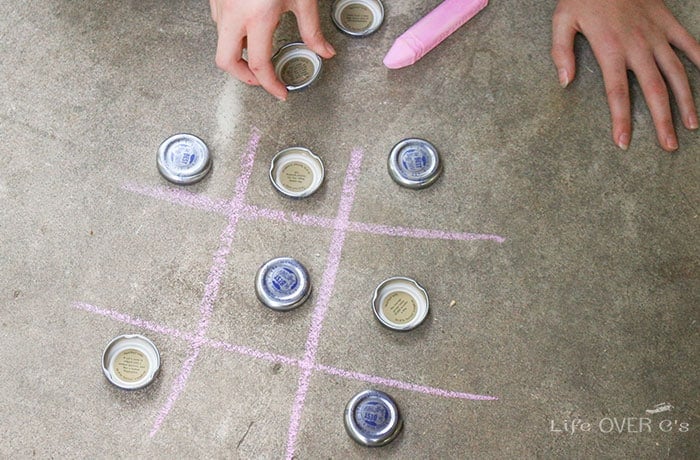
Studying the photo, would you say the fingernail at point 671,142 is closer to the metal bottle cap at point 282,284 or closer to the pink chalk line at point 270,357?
the pink chalk line at point 270,357

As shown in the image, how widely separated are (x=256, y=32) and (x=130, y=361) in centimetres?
115

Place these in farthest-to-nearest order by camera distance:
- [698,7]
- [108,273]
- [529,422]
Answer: [698,7] → [108,273] → [529,422]

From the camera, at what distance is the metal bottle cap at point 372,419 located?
7.09ft

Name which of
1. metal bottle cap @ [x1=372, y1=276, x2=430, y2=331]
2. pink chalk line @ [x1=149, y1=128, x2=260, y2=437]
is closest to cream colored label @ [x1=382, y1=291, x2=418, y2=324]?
metal bottle cap @ [x1=372, y1=276, x2=430, y2=331]

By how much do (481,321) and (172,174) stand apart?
1193mm

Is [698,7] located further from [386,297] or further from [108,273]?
[108,273]

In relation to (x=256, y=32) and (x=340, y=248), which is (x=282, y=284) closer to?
(x=340, y=248)

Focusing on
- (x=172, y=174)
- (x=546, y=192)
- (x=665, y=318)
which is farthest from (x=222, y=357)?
(x=665, y=318)

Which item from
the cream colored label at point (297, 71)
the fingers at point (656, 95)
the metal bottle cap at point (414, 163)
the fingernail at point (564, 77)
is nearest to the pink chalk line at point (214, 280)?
the cream colored label at point (297, 71)

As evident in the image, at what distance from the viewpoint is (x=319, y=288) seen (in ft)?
7.69

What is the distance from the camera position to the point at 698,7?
8.61ft

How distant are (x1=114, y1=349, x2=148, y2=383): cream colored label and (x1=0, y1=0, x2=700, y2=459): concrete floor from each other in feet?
0.18

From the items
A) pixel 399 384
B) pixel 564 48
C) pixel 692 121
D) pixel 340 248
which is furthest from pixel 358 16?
pixel 399 384

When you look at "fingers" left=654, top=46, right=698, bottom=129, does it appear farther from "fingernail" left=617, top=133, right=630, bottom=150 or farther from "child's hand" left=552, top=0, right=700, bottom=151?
"fingernail" left=617, top=133, right=630, bottom=150
